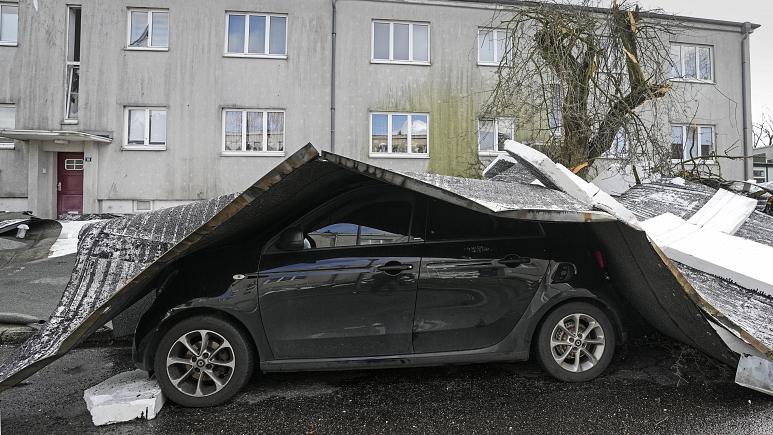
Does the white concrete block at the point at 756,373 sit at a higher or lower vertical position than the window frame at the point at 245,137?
lower

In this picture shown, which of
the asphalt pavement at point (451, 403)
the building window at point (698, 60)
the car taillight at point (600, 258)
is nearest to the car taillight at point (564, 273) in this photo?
the car taillight at point (600, 258)

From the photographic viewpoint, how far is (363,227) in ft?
11.3

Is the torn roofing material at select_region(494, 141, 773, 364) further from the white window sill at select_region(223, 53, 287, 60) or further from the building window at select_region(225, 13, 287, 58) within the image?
the building window at select_region(225, 13, 287, 58)

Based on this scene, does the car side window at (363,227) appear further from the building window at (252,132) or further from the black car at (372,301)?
the building window at (252,132)

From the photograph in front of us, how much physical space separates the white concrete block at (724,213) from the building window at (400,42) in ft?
32.6

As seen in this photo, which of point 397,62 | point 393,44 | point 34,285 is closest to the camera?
point 34,285

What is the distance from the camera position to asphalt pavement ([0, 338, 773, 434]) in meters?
2.98

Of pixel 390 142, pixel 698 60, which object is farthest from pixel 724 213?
pixel 698 60

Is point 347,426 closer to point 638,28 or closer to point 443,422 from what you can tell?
point 443,422

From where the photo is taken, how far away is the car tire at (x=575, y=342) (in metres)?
3.56

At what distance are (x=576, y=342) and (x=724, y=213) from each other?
2.82 meters

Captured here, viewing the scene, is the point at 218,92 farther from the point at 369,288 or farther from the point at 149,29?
the point at 369,288

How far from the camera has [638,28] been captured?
7.08m

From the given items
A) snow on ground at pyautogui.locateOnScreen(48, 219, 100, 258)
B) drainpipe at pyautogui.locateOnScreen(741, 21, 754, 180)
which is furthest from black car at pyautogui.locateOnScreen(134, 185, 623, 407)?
drainpipe at pyautogui.locateOnScreen(741, 21, 754, 180)
